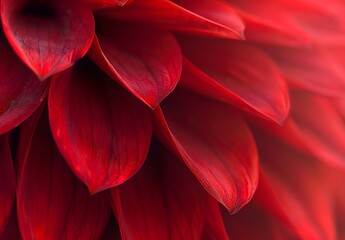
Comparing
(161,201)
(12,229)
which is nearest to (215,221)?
(161,201)

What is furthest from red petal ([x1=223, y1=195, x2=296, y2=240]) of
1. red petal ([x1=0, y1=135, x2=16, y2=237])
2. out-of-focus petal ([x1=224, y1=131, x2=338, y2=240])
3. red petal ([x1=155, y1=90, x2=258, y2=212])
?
red petal ([x1=0, y1=135, x2=16, y2=237])

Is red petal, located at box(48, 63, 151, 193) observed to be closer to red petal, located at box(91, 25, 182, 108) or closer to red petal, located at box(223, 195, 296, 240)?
red petal, located at box(91, 25, 182, 108)

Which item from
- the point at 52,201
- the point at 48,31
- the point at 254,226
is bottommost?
the point at 254,226

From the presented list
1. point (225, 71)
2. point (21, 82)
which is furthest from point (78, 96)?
point (225, 71)

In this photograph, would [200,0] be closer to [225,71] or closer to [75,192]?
[225,71]

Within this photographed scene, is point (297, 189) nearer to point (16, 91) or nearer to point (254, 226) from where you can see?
point (254, 226)

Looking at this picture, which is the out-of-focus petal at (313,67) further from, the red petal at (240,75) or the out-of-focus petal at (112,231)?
the out-of-focus petal at (112,231)
